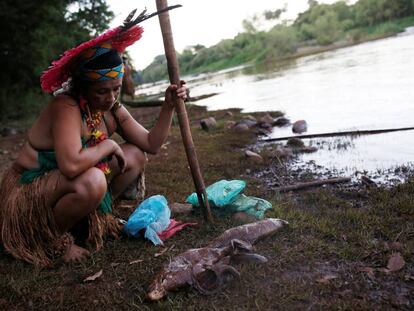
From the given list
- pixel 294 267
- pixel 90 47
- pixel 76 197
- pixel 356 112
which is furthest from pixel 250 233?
pixel 356 112

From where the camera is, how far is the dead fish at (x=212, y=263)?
231 cm

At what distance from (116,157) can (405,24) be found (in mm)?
44986

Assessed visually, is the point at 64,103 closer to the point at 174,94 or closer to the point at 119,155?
the point at 119,155

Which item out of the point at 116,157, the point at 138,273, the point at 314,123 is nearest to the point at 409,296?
the point at 138,273

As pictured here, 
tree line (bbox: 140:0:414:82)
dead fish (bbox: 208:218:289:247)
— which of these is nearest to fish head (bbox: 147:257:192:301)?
dead fish (bbox: 208:218:289:247)

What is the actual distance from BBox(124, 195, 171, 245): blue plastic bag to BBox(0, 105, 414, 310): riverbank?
0.25ft

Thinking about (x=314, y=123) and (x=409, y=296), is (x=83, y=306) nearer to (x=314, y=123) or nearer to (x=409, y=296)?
(x=409, y=296)

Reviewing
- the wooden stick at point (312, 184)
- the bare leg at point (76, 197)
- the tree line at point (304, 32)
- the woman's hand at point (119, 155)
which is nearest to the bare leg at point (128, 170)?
the woman's hand at point (119, 155)

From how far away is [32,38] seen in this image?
33.2 feet

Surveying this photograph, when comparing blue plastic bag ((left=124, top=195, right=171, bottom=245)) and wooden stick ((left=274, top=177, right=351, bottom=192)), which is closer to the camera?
blue plastic bag ((left=124, top=195, right=171, bottom=245))

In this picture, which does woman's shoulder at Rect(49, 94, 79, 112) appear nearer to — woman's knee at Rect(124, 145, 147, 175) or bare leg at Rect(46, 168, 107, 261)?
bare leg at Rect(46, 168, 107, 261)

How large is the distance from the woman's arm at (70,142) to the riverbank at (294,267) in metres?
0.71

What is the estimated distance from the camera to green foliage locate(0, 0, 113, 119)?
9.36 meters

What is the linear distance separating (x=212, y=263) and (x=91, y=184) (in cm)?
93
